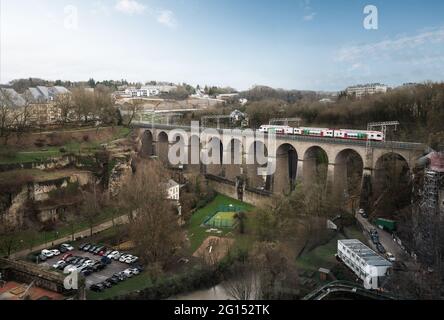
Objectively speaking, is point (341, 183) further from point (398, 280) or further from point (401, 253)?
point (398, 280)

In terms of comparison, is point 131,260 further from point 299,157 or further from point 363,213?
point 299,157

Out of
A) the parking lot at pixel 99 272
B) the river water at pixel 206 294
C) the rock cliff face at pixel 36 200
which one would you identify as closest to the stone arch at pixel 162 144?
the rock cliff face at pixel 36 200

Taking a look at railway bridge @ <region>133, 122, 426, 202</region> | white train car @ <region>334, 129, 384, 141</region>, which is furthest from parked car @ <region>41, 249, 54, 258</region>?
white train car @ <region>334, 129, 384, 141</region>

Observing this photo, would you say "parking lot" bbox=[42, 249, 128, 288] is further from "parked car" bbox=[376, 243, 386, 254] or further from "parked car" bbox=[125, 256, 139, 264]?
"parked car" bbox=[376, 243, 386, 254]

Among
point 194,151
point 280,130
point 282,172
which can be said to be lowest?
point 282,172

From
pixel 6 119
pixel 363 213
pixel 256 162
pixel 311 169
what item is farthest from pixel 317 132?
pixel 6 119

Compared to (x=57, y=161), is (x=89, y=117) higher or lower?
higher
